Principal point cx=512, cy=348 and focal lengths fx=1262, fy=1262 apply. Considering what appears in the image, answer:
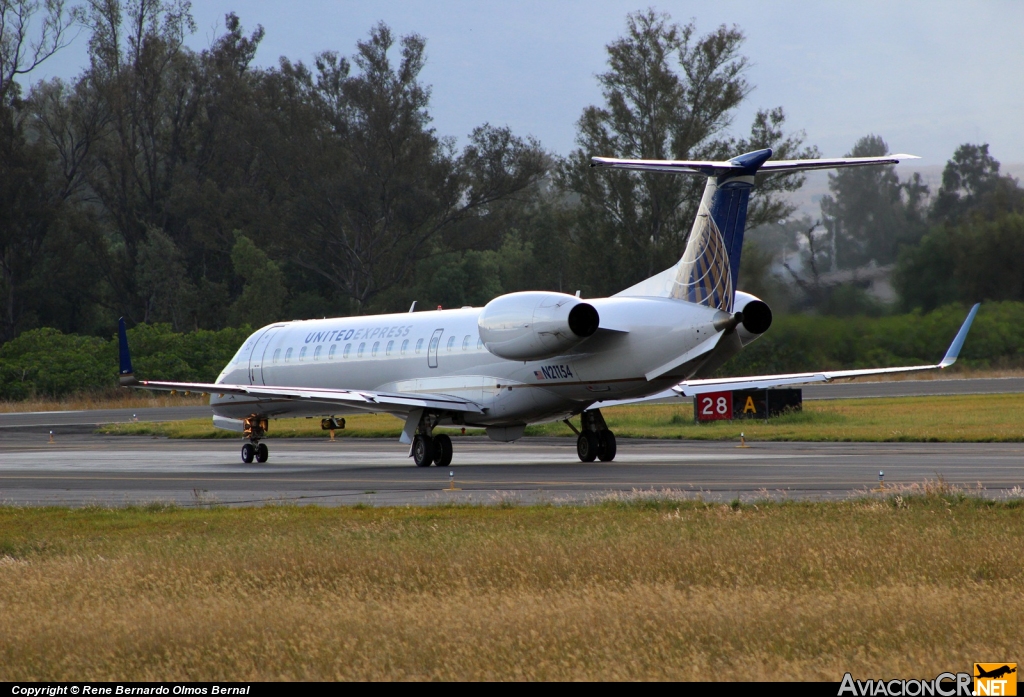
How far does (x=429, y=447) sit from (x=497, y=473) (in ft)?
10.1

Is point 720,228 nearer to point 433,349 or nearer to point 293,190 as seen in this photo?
point 433,349

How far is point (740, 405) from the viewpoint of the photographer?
38500 millimetres

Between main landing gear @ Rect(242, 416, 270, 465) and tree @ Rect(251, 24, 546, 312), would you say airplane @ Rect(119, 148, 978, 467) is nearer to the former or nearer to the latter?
main landing gear @ Rect(242, 416, 270, 465)

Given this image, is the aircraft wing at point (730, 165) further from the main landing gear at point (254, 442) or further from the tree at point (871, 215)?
the main landing gear at point (254, 442)

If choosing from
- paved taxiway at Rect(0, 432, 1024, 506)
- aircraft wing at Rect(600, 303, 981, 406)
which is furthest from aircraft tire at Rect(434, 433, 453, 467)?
aircraft wing at Rect(600, 303, 981, 406)

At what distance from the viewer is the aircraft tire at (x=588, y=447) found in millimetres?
26375

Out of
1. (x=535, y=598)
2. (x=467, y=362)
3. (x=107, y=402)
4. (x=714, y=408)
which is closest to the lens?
(x=535, y=598)

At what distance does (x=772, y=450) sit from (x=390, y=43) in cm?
5424

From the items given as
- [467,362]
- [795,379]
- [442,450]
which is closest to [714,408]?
[795,379]

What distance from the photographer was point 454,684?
6.97m

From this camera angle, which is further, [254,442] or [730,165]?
[254,442]

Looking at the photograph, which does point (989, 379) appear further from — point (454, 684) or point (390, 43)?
point (454, 684)

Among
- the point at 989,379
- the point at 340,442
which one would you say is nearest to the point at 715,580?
the point at 340,442

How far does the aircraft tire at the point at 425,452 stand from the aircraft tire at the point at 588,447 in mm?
3157
